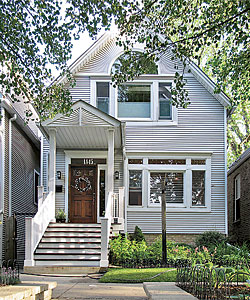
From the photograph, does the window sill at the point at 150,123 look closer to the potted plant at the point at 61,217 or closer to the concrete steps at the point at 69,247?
the potted plant at the point at 61,217

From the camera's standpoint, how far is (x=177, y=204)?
656 inches

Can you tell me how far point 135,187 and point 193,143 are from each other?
8.54ft

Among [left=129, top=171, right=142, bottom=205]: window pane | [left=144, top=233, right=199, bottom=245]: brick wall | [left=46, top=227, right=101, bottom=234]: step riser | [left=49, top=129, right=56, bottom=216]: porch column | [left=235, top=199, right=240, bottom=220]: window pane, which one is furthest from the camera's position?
[left=235, top=199, right=240, bottom=220]: window pane

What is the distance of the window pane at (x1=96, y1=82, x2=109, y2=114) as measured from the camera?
17078 millimetres

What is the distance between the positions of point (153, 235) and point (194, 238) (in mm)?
1427

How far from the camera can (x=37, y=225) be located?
12.3 metres

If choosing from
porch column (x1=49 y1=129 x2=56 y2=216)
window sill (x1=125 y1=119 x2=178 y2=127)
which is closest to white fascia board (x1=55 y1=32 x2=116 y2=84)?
window sill (x1=125 y1=119 x2=178 y2=127)

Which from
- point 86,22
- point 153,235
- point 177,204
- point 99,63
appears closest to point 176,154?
point 177,204

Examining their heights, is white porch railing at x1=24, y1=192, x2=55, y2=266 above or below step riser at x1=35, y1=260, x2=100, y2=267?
above

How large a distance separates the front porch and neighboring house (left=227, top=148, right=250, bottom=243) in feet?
16.4

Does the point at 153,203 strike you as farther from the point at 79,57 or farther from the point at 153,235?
the point at 79,57

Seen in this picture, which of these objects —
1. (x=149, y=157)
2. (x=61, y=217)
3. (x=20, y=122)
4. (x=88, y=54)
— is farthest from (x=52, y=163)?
(x=88, y=54)

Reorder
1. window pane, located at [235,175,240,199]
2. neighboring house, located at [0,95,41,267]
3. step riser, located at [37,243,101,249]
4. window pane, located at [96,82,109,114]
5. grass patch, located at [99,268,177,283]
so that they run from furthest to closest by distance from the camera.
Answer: window pane, located at [235,175,240,199] < window pane, located at [96,82,109,114] < neighboring house, located at [0,95,41,267] < step riser, located at [37,243,101,249] < grass patch, located at [99,268,177,283]

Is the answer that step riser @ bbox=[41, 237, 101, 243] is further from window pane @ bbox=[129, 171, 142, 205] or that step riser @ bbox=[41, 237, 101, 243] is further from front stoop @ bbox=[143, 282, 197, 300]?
front stoop @ bbox=[143, 282, 197, 300]
